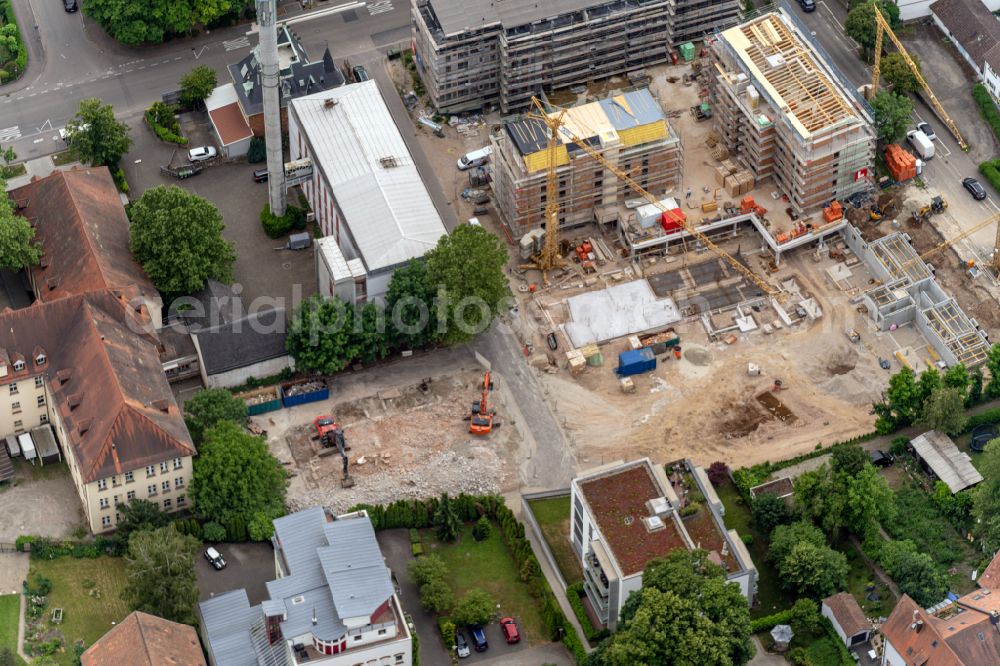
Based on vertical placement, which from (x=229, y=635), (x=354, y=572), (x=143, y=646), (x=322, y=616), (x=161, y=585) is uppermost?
(x=161, y=585)

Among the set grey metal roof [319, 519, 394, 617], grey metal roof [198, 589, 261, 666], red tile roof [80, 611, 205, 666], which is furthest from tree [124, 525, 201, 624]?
grey metal roof [319, 519, 394, 617]

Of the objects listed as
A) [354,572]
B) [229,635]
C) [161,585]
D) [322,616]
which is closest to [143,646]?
[161,585]

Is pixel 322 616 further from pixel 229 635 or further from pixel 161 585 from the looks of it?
pixel 161 585

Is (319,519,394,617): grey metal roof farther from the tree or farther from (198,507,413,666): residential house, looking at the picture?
the tree

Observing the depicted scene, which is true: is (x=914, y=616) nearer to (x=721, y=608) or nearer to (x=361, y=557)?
(x=721, y=608)

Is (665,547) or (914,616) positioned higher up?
(665,547)

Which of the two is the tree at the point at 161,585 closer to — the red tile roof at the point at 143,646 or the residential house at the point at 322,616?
the residential house at the point at 322,616

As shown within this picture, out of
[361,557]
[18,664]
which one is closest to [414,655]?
[361,557]
